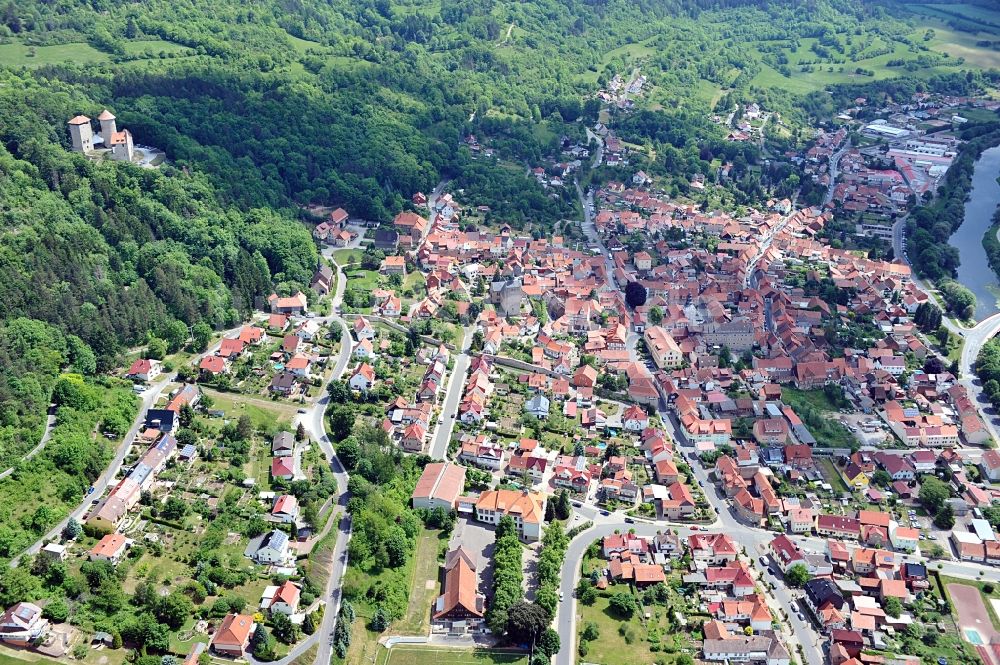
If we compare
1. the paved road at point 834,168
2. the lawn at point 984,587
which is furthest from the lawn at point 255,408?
the paved road at point 834,168

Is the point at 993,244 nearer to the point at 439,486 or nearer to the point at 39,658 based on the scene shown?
the point at 439,486

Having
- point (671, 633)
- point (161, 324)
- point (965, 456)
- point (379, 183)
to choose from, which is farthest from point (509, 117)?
point (671, 633)

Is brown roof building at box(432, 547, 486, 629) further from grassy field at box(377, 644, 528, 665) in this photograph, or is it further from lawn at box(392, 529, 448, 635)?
grassy field at box(377, 644, 528, 665)

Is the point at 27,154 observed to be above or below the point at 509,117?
below

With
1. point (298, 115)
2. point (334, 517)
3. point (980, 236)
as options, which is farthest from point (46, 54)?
point (980, 236)

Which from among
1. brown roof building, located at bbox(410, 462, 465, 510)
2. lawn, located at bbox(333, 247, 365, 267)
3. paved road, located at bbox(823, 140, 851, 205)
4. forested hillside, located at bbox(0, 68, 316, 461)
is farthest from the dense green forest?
brown roof building, located at bbox(410, 462, 465, 510)

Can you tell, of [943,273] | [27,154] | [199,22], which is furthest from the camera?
[199,22]

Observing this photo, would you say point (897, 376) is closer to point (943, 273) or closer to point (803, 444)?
point (803, 444)
